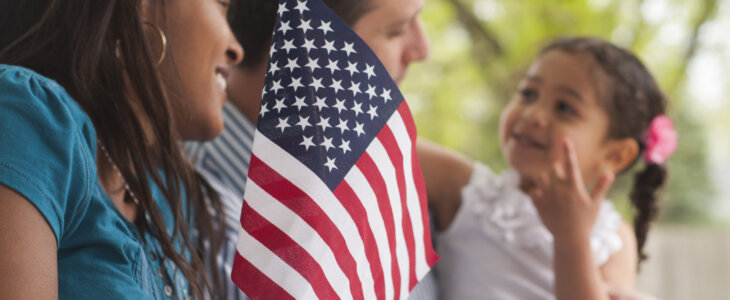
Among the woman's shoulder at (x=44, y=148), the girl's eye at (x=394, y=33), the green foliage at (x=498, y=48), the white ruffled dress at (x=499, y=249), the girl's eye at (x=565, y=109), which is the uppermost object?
the woman's shoulder at (x=44, y=148)

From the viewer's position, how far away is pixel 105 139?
1145 millimetres

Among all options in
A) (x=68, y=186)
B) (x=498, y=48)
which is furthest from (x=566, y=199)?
(x=498, y=48)

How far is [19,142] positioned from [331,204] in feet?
1.35

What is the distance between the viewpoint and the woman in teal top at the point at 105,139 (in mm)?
867

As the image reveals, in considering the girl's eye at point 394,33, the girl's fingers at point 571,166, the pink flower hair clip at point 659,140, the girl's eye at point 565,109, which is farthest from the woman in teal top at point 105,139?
the pink flower hair clip at point 659,140

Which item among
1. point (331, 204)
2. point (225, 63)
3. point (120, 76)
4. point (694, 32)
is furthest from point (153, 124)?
point (694, 32)

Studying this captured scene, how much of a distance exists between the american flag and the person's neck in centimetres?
75

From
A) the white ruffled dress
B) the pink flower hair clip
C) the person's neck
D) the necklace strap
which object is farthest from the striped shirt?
the pink flower hair clip

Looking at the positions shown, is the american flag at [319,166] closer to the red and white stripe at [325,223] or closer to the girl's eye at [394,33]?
the red and white stripe at [325,223]

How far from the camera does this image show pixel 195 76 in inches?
49.5

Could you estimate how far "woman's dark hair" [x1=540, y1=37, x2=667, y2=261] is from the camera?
2189mm

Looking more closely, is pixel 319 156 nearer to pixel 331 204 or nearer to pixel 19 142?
pixel 331 204

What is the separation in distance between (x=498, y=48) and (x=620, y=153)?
3307mm

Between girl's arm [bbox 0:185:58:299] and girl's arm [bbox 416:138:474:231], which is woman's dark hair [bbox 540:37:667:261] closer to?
girl's arm [bbox 416:138:474:231]
